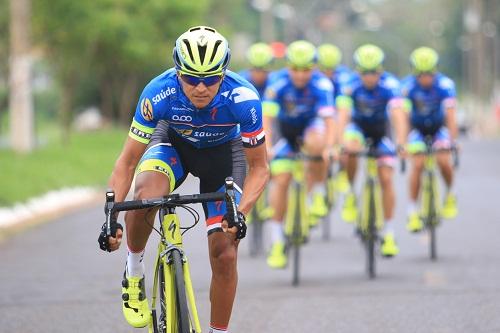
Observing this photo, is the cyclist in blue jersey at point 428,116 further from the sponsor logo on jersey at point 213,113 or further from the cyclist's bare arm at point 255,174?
the sponsor logo on jersey at point 213,113

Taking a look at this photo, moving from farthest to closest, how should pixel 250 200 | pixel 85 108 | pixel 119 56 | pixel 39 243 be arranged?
pixel 85 108
pixel 119 56
pixel 39 243
pixel 250 200

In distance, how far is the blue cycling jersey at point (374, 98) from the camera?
1402cm

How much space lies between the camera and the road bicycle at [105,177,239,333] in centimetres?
678

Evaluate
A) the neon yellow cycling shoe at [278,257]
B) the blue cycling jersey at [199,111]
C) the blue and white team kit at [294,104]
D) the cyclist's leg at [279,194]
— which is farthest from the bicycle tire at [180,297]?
the blue and white team kit at [294,104]

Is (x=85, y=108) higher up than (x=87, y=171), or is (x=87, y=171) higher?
(x=85, y=108)

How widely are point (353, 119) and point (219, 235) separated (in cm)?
700

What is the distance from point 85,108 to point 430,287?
4288cm

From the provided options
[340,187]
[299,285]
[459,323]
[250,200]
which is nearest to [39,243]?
[340,187]

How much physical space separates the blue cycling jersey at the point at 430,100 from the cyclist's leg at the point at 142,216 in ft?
23.2

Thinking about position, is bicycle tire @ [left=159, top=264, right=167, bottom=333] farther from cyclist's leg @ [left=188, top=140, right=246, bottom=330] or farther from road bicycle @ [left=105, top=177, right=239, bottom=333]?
cyclist's leg @ [left=188, top=140, right=246, bottom=330]

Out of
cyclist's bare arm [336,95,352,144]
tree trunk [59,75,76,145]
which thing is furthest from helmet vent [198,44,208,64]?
tree trunk [59,75,76,145]

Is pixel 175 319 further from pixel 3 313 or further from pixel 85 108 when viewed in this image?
pixel 85 108

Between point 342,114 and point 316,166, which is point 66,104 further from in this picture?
point 342,114

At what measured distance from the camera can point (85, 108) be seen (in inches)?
2111
